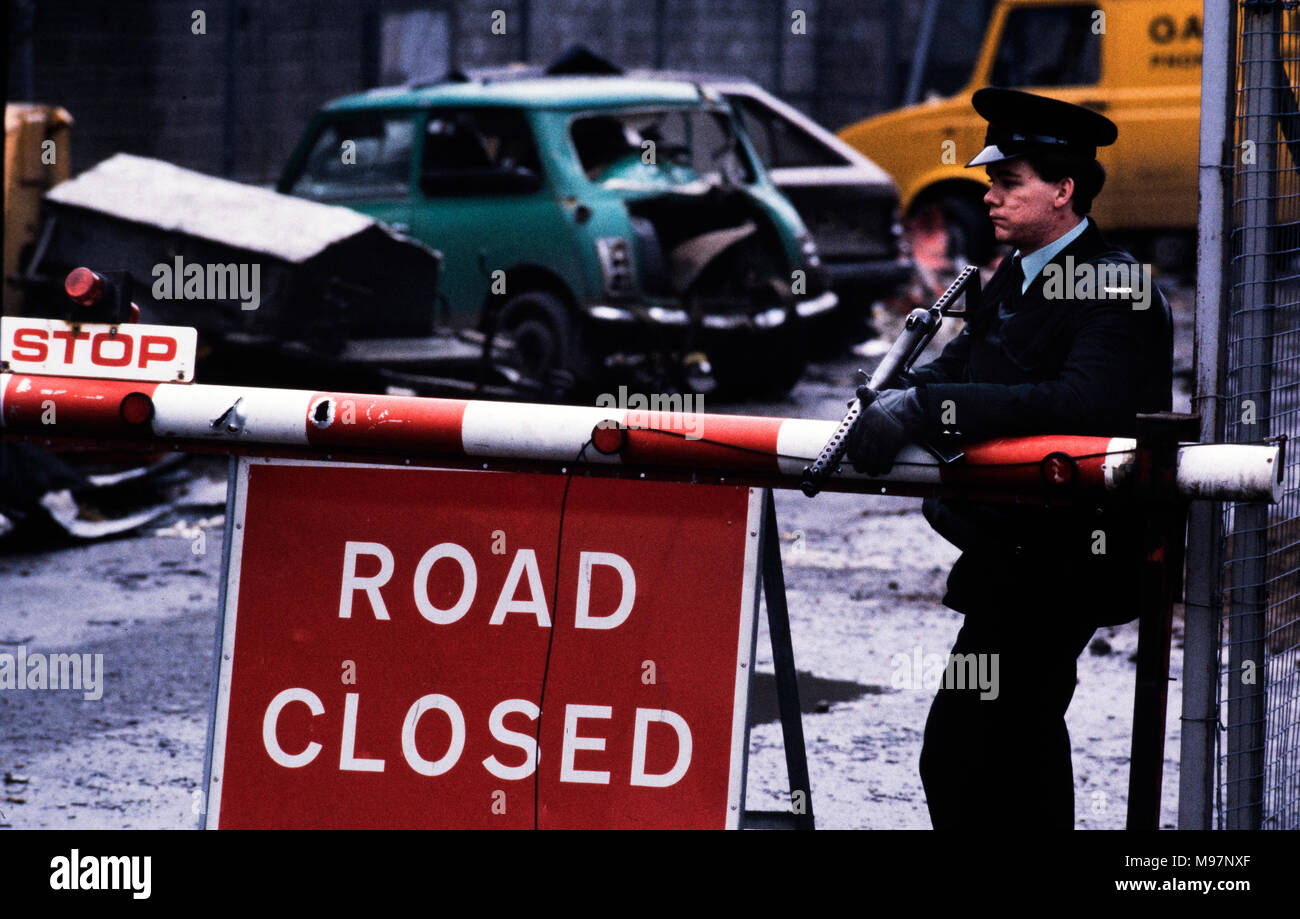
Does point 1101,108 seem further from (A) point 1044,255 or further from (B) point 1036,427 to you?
(B) point 1036,427

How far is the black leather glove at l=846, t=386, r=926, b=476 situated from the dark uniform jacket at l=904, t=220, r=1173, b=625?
38 millimetres

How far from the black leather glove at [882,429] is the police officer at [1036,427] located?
0.23ft

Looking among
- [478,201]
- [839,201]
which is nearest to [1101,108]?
[839,201]

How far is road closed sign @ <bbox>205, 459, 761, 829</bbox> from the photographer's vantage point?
3.31 m

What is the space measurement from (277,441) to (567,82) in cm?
819

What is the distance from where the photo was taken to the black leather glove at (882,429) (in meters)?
3.13

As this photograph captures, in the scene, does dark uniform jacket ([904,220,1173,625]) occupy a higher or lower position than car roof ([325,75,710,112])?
lower

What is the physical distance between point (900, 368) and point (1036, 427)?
0.99ft

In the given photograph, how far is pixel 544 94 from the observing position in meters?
10.8
